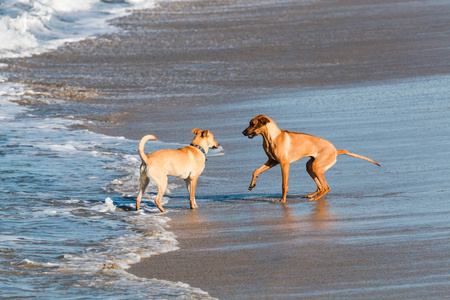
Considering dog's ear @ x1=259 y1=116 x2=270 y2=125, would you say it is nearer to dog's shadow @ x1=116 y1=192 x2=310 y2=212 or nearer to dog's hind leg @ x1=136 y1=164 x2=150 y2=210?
dog's shadow @ x1=116 y1=192 x2=310 y2=212

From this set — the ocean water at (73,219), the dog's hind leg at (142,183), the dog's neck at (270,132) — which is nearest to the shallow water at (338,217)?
the ocean water at (73,219)

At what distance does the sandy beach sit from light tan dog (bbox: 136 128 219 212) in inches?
12.1

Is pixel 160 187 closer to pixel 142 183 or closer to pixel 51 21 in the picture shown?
pixel 142 183

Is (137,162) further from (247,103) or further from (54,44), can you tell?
(54,44)

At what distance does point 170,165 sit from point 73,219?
121 centimetres

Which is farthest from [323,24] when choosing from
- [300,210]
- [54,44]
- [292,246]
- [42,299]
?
[42,299]

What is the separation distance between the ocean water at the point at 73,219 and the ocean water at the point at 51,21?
1081 centimetres

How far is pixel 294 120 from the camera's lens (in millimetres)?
12172

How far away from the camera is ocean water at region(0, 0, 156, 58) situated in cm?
2306

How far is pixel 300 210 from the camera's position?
788 cm

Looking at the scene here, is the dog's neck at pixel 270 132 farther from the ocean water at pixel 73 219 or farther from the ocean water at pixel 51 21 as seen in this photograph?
the ocean water at pixel 51 21

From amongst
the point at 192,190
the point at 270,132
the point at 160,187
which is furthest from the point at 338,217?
the point at 160,187

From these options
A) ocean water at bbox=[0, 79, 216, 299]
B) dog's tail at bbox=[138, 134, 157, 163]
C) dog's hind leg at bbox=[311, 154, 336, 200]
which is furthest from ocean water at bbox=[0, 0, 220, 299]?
dog's hind leg at bbox=[311, 154, 336, 200]

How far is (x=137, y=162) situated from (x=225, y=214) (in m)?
2.75
